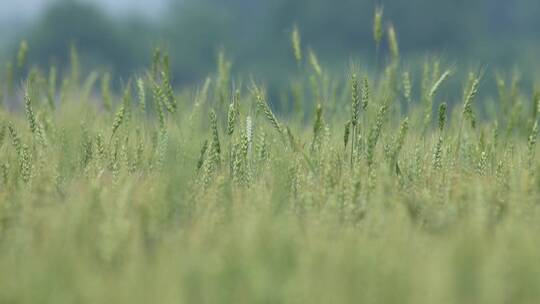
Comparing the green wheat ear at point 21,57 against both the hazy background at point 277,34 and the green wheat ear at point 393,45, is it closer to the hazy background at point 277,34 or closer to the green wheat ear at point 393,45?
the green wheat ear at point 393,45

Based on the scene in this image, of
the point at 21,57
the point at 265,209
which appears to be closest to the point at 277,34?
the point at 21,57

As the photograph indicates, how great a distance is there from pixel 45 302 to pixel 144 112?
1657 mm

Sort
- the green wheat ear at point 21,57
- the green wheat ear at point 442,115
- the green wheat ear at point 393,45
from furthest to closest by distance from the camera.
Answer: the green wheat ear at point 21,57
the green wheat ear at point 393,45
the green wheat ear at point 442,115

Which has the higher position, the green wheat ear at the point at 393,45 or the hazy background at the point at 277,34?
the hazy background at the point at 277,34

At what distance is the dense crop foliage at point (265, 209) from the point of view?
149cm

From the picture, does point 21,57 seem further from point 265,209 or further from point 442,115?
point 265,209

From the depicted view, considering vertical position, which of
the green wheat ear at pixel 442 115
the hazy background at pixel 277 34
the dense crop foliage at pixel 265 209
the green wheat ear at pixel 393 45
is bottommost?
the dense crop foliage at pixel 265 209

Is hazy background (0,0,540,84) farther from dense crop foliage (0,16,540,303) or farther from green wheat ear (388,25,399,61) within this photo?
dense crop foliage (0,16,540,303)

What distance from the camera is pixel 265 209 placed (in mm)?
1964

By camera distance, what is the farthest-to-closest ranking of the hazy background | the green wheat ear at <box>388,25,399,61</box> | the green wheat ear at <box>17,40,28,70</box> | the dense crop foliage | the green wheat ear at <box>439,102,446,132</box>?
the hazy background, the green wheat ear at <box>17,40,28,70</box>, the green wheat ear at <box>388,25,399,61</box>, the green wheat ear at <box>439,102,446,132</box>, the dense crop foliage

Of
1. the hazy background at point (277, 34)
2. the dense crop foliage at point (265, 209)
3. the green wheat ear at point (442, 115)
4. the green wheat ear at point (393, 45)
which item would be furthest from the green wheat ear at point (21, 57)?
the hazy background at point (277, 34)

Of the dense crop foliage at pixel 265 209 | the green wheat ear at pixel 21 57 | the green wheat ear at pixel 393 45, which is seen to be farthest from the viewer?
the green wheat ear at pixel 21 57

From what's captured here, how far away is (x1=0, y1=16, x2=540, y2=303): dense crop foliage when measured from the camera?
149 centimetres

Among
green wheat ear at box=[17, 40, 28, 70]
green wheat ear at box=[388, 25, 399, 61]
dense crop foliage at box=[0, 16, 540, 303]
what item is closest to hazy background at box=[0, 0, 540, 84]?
green wheat ear at box=[17, 40, 28, 70]
